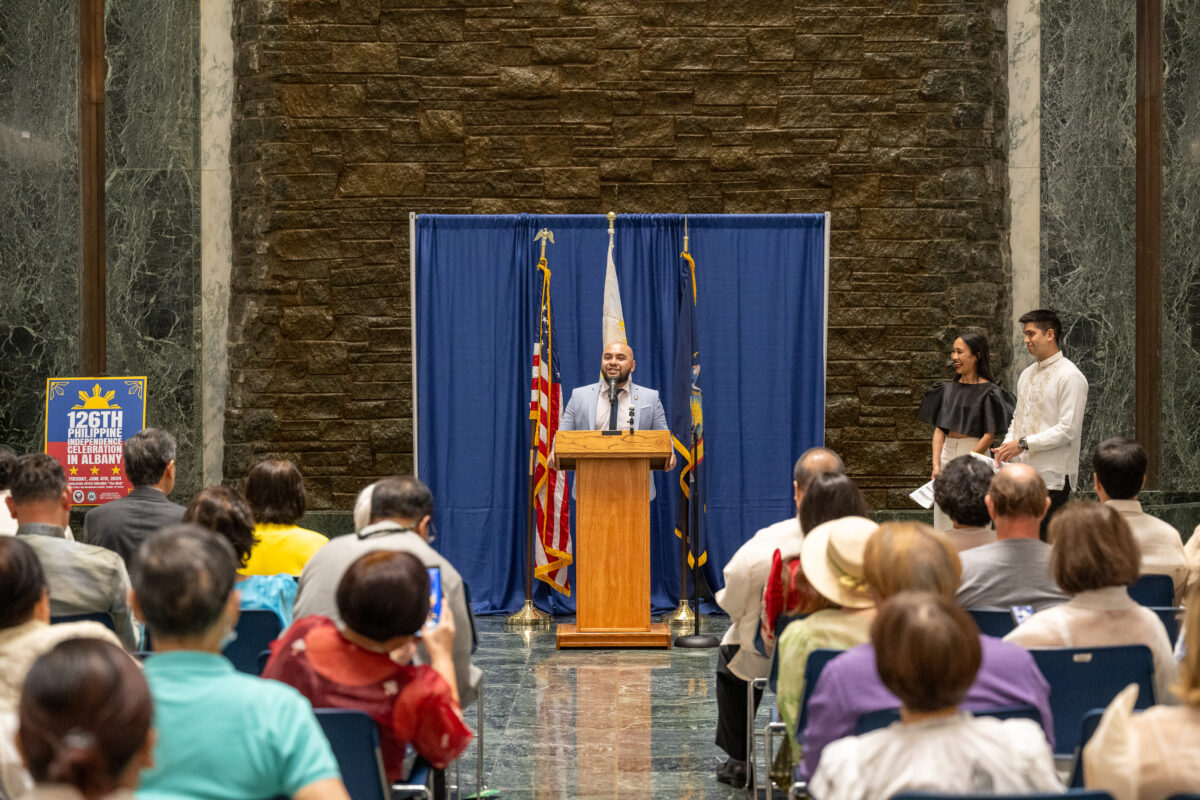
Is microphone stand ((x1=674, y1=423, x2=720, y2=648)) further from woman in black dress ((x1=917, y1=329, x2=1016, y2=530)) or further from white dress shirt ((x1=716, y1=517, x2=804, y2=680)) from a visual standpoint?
white dress shirt ((x1=716, y1=517, x2=804, y2=680))

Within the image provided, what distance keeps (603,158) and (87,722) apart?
665cm

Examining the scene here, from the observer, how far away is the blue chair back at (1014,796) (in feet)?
5.87

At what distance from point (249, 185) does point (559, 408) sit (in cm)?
252

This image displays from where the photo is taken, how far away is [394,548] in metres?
3.15

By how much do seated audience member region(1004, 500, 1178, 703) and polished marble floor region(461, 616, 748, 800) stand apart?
1521mm

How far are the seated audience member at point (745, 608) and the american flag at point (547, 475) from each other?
281cm

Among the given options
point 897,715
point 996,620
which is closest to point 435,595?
point 897,715

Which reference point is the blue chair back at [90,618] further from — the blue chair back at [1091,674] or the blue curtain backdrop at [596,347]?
the blue curtain backdrop at [596,347]

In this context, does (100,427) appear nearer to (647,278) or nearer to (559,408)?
(559,408)

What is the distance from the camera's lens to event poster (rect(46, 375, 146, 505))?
6.86 meters

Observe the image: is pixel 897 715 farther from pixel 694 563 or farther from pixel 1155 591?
pixel 694 563

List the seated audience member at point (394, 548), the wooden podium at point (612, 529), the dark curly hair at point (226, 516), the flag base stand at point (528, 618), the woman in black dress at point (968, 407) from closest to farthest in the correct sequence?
the seated audience member at point (394, 548) → the dark curly hair at point (226, 516) → the wooden podium at point (612, 529) → the woman in black dress at point (968, 407) → the flag base stand at point (528, 618)

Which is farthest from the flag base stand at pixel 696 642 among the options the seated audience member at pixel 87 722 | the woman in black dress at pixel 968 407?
the seated audience member at pixel 87 722

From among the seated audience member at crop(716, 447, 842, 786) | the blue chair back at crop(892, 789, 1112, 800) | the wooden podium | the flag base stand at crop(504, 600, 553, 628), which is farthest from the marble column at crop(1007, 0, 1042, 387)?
the blue chair back at crop(892, 789, 1112, 800)
